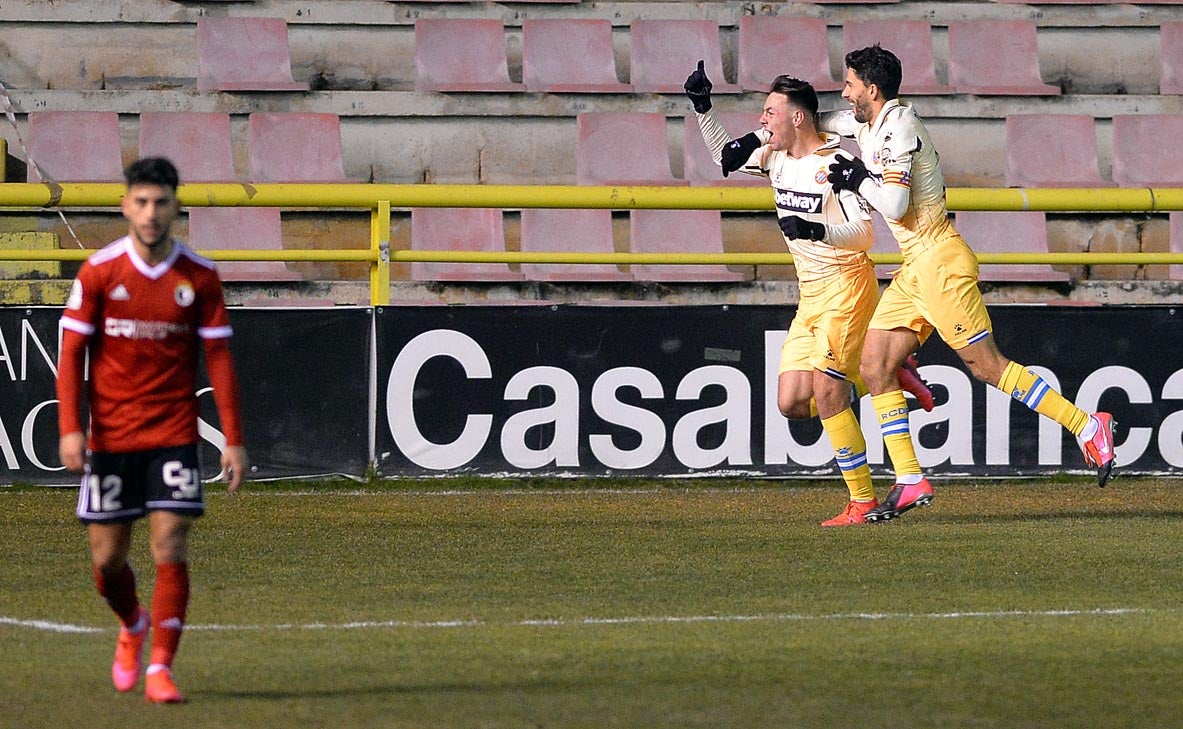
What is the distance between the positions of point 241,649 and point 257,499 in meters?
4.02

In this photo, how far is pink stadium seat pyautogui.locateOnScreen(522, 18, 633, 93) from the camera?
13867mm

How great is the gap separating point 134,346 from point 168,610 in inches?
24.5

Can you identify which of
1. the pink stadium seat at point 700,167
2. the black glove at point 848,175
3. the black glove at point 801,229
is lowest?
the black glove at point 801,229

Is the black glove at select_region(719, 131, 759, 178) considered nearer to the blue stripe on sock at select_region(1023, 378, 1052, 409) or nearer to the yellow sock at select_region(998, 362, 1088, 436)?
the yellow sock at select_region(998, 362, 1088, 436)

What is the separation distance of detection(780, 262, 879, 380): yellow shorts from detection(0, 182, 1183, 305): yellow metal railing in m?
1.52

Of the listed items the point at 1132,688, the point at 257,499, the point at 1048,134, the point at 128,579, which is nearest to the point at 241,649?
the point at 128,579

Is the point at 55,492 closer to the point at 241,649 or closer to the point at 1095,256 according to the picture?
the point at 241,649

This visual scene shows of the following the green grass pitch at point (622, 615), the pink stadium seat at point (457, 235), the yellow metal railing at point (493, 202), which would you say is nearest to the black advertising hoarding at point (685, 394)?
the yellow metal railing at point (493, 202)

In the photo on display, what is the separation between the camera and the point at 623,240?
13.7 m

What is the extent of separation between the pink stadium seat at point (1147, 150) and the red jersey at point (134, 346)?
34.4ft

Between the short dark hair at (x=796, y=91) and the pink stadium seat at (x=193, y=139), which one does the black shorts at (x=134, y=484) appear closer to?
the short dark hair at (x=796, y=91)

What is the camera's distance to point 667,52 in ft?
46.2

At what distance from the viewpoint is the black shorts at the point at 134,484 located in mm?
4328

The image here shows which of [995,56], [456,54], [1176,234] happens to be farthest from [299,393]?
[995,56]
